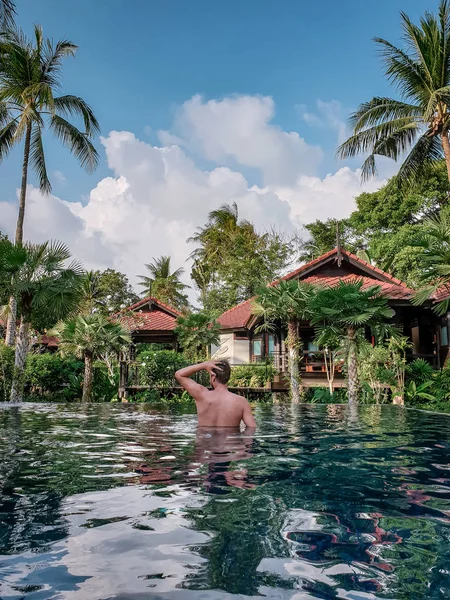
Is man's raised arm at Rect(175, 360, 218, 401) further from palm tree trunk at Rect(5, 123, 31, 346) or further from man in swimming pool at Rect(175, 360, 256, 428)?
palm tree trunk at Rect(5, 123, 31, 346)

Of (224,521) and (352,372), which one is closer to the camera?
(224,521)

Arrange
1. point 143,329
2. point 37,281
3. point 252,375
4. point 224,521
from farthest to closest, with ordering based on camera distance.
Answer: point 143,329
point 252,375
point 37,281
point 224,521

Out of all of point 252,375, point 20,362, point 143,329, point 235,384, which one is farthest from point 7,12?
point 235,384

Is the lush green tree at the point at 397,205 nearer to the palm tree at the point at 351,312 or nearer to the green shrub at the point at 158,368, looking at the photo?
the palm tree at the point at 351,312

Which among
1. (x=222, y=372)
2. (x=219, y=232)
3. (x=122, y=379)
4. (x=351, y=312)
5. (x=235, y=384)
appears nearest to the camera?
(x=222, y=372)

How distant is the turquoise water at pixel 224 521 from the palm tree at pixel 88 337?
1084 centimetres

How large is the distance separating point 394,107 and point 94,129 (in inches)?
512

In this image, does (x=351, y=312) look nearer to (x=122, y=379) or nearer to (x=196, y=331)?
(x=196, y=331)

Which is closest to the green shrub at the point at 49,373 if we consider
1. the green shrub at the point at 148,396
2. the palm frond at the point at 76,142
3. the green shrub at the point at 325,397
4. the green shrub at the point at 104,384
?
the green shrub at the point at 104,384

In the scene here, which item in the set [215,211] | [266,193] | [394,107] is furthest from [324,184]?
[394,107]

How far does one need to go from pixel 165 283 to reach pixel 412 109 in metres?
27.9

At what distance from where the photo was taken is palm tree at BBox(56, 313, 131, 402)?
16641mm

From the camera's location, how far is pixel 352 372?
14164 mm

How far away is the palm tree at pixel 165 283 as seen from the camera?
42500 mm
